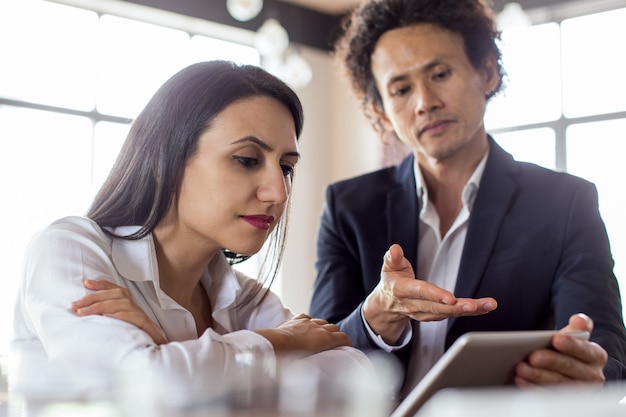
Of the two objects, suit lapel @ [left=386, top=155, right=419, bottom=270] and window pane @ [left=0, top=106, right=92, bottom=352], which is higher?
window pane @ [left=0, top=106, right=92, bottom=352]

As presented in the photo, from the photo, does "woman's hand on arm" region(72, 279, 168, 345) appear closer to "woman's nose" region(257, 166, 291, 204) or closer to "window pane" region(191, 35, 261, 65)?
"woman's nose" region(257, 166, 291, 204)

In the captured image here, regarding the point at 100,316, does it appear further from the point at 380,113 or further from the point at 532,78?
the point at 532,78

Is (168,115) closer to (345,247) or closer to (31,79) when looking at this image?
(345,247)

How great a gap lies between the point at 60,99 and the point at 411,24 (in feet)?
13.3

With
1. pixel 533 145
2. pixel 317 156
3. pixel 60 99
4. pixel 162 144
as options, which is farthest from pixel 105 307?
pixel 317 156

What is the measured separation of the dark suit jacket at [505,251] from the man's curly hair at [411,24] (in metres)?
0.33

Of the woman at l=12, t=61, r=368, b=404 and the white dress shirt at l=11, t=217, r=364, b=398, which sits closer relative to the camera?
the white dress shirt at l=11, t=217, r=364, b=398

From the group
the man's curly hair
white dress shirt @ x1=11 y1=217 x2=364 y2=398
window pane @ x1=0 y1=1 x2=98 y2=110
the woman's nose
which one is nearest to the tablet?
white dress shirt @ x1=11 y1=217 x2=364 y2=398

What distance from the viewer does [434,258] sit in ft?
6.59

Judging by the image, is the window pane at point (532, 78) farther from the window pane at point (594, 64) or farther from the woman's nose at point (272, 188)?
the woman's nose at point (272, 188)

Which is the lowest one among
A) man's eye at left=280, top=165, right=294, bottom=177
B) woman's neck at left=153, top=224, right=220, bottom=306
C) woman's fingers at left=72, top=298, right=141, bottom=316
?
woman's fingers at left=72, top=298, right=141, bottom=316

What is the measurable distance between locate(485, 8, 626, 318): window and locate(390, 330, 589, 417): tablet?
4.76 m

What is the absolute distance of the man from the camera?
180 centimetres

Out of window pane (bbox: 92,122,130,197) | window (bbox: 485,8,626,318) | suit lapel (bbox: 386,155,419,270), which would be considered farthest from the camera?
window pane (bbox: 92,122,130,197)
